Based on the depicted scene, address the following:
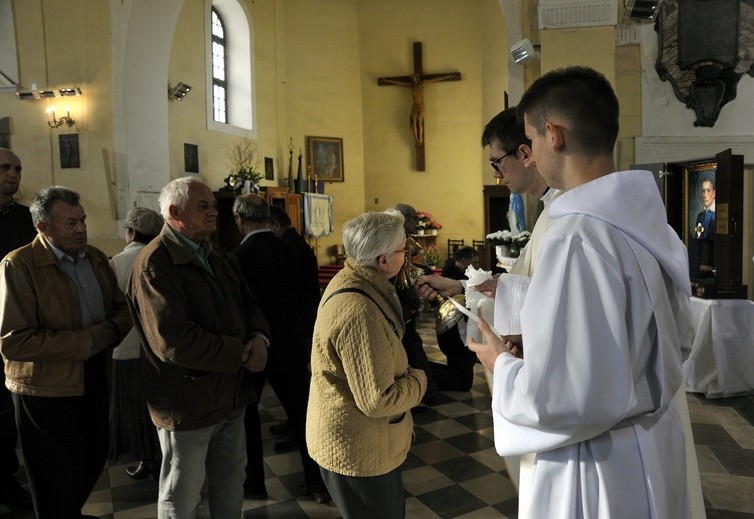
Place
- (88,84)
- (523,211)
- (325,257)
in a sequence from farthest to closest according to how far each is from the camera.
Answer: (325,257)
(88,84)
(523,211)

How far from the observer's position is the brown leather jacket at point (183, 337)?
7.58 ft

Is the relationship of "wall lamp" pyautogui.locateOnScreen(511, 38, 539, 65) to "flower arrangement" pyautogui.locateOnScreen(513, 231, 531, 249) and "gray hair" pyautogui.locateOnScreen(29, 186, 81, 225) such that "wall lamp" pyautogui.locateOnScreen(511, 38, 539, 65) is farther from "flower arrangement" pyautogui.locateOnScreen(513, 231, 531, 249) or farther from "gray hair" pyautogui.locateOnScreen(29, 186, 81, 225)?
"gray hair" pyautogui.locateOnScreen(29, 186, 81, 225)

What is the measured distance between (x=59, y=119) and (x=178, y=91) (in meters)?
1.86

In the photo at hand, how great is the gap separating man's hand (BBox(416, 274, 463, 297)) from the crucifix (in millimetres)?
11401

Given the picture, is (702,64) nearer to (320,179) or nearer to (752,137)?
(752,137)

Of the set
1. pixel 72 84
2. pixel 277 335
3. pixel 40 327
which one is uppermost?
pixel 72 84

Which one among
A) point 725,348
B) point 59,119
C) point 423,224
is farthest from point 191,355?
point 423,224

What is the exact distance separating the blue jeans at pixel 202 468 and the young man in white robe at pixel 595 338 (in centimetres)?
157

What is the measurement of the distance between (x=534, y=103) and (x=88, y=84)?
27.0ft

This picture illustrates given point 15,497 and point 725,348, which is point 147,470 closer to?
point 15,497

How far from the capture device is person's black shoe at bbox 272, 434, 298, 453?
4085mm

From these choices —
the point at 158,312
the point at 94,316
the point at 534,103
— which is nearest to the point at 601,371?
the point at 534,103

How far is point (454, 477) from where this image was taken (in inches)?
143

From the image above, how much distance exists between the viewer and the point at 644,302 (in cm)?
115
